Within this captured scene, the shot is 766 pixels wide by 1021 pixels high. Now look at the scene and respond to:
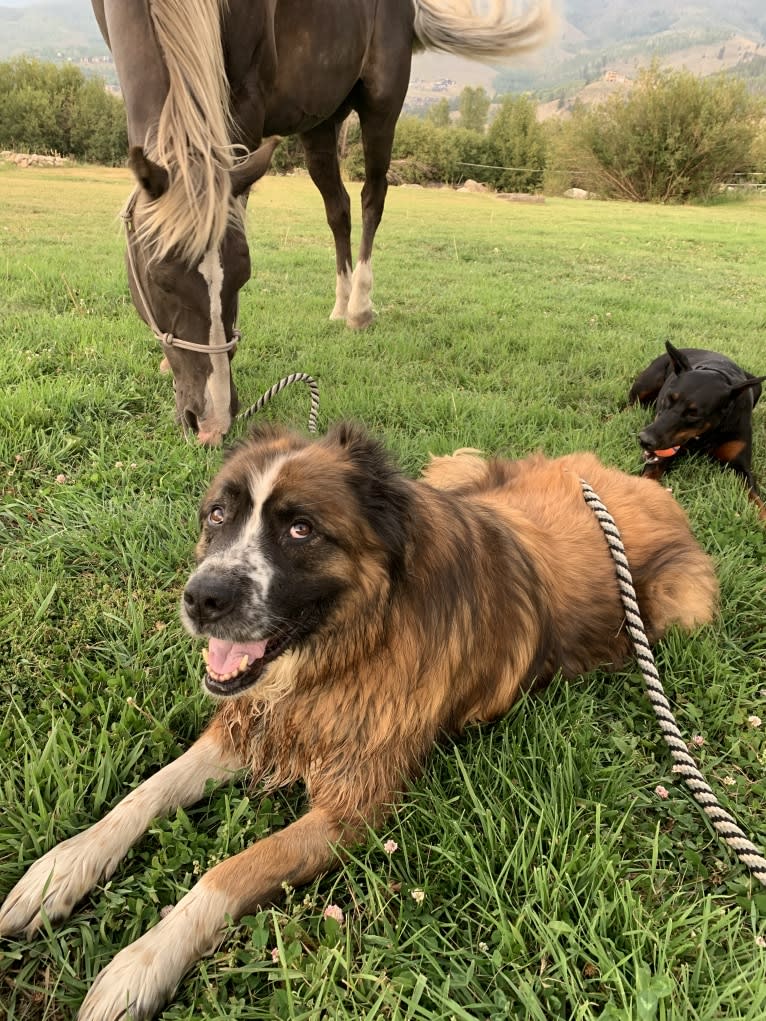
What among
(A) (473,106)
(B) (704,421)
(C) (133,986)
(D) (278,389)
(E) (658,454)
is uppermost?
(A) (473,106)

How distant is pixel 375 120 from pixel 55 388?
160 inches

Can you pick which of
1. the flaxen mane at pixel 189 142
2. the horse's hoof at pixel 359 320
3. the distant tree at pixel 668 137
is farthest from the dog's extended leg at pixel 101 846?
the distant tree at pixel 668 137

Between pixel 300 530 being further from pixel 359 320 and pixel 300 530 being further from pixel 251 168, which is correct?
pixel 359 320

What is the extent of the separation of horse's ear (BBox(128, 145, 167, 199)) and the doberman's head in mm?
3212

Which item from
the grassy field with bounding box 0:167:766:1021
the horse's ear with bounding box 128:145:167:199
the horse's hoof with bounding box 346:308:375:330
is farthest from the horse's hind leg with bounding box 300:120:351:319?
the horse's ear with bounding box 128:145:167:199

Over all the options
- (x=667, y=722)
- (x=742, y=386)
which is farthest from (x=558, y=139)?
(x=667, y=722)

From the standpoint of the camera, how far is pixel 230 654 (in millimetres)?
1981

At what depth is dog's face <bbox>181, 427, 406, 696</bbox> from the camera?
1.83m

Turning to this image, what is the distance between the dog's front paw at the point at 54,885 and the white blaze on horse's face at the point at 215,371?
8.01ft

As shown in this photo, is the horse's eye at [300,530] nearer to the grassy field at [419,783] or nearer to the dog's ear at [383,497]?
the dog's ear at [383,497]

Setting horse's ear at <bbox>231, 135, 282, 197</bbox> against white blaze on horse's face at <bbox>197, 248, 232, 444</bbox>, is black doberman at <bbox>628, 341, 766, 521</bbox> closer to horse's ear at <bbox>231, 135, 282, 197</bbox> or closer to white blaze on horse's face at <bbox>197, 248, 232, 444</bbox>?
white blaze on horse's face at <bbox>197, 248, 232, 444</bbox>

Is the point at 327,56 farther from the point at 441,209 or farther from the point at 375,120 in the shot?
the point at 441,209

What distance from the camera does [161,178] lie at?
329 centimetres

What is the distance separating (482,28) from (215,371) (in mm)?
6088
